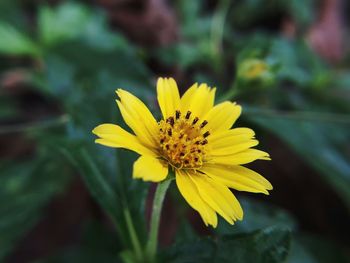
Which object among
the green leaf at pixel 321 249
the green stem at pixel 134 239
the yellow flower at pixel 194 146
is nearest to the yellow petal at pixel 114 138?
the yellow flower at pixel 194 146

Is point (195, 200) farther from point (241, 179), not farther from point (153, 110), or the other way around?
point (153, 110)

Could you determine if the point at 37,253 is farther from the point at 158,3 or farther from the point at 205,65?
the point at 158,3

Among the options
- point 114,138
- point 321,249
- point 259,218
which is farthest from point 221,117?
point 321,249

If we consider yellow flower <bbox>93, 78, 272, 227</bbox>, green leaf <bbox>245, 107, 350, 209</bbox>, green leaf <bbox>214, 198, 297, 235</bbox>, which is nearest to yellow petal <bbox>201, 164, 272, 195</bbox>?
yellow flower <bbox>93, 78, 272, 227</bbox>

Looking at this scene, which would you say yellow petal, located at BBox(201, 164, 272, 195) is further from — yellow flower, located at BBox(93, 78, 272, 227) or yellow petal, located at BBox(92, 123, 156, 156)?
yellow petal, located at BBox(92, 123, 156, 156)

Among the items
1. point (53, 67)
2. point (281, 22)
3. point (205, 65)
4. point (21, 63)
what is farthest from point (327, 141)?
point (21, 63)
